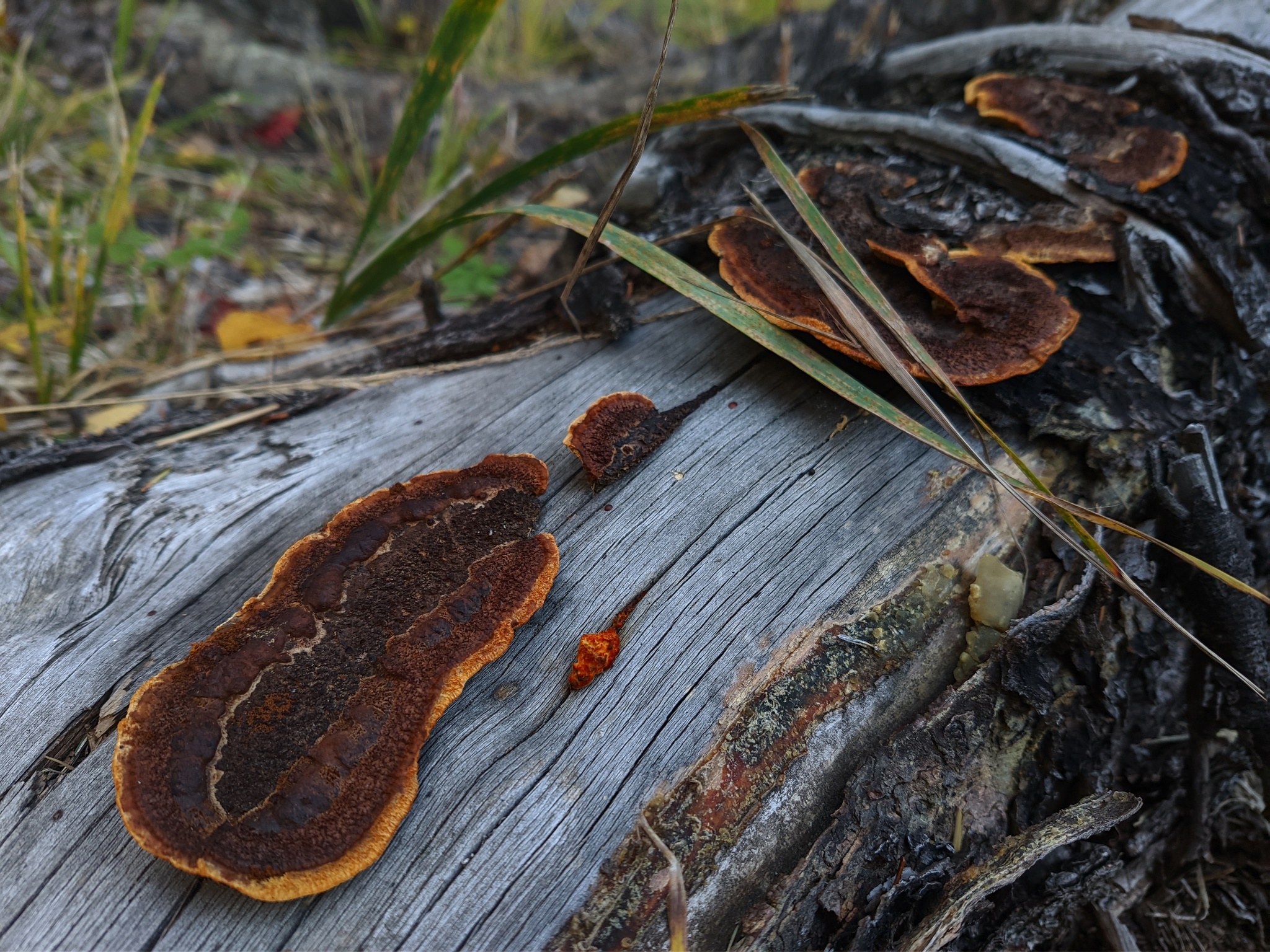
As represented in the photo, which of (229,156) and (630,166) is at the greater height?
(630,166)

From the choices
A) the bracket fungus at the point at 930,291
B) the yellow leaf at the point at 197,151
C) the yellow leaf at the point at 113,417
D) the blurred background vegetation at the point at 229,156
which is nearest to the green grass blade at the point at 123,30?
the blurred background vegetation at the point at 229,156

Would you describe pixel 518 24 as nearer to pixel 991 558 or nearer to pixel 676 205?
pixel 676 205

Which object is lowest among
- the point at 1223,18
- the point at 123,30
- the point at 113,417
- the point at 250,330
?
the point at 113,417

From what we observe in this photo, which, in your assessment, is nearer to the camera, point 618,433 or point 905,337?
point 905,337

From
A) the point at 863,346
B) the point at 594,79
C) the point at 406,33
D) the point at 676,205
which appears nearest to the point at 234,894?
the point at 863,346

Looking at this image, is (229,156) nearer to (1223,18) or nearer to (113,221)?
(113,221)

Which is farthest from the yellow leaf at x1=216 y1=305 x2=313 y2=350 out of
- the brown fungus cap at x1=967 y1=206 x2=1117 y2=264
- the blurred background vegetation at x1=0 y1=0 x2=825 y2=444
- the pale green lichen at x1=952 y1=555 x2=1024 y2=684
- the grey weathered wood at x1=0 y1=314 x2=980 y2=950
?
the pale green lichen at x1=952 y1=555 x2=1024 y2=684

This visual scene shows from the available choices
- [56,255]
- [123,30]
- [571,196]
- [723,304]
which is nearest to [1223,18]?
[723,304]

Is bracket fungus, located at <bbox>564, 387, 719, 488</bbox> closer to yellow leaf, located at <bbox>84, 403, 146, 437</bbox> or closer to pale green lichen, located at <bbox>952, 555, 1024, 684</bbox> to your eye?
pale green lichen, located at <bbox>952, 555, 1024, 684</bbox>
